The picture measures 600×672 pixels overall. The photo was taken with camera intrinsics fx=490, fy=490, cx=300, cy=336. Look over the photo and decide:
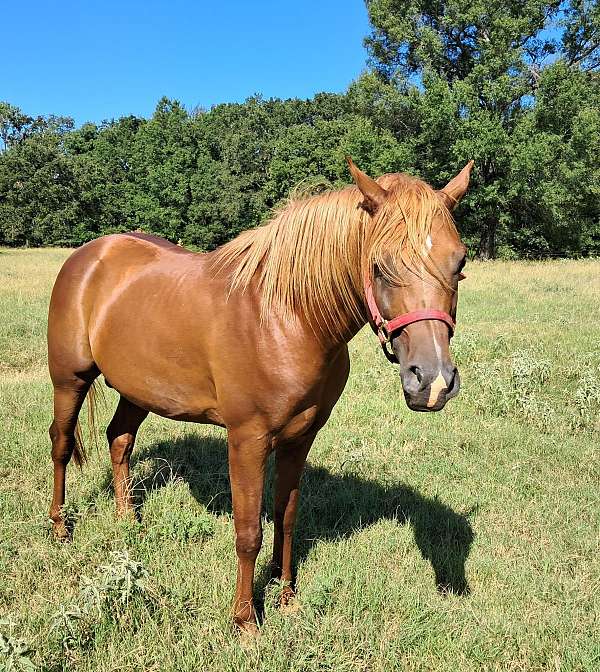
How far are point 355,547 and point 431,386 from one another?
Answer: 2.02m

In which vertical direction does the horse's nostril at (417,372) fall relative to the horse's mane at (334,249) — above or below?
below

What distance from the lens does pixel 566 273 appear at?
54.6 ft

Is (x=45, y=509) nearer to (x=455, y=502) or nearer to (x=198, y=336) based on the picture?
(x=198, y=336)

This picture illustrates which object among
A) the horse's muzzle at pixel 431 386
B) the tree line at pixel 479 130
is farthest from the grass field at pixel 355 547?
the tree line at pixel 479 130

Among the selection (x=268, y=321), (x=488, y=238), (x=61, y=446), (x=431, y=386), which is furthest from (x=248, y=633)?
(x=488, y=238)

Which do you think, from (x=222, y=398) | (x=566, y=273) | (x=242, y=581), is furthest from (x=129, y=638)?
(x=566, y=273)

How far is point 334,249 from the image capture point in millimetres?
2135

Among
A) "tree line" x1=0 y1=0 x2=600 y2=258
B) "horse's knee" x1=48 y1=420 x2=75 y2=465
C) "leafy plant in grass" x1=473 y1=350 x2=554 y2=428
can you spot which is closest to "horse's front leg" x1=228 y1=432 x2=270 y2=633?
"horse's knee" x1=48 y1=420 x2=75 y2=465

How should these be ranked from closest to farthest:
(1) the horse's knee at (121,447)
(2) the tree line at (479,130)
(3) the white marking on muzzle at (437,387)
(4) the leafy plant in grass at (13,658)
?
(3) the white marking on muzzle at (437,387)
(4) the leafy plant in grass at (13,658)
(1) the horse's knee at (121,447)
(2) the tree line at (479,130)

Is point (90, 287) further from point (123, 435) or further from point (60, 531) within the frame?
point (60, 531)

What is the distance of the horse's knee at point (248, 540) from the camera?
2441 mm

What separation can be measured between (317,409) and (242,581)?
39.0 inches

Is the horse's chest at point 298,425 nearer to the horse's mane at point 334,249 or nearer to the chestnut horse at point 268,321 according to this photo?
the chestnut horse at point 268,321

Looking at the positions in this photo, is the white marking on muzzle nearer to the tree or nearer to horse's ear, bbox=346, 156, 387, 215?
horse's ear, bbox=346, 156, 387, 215
